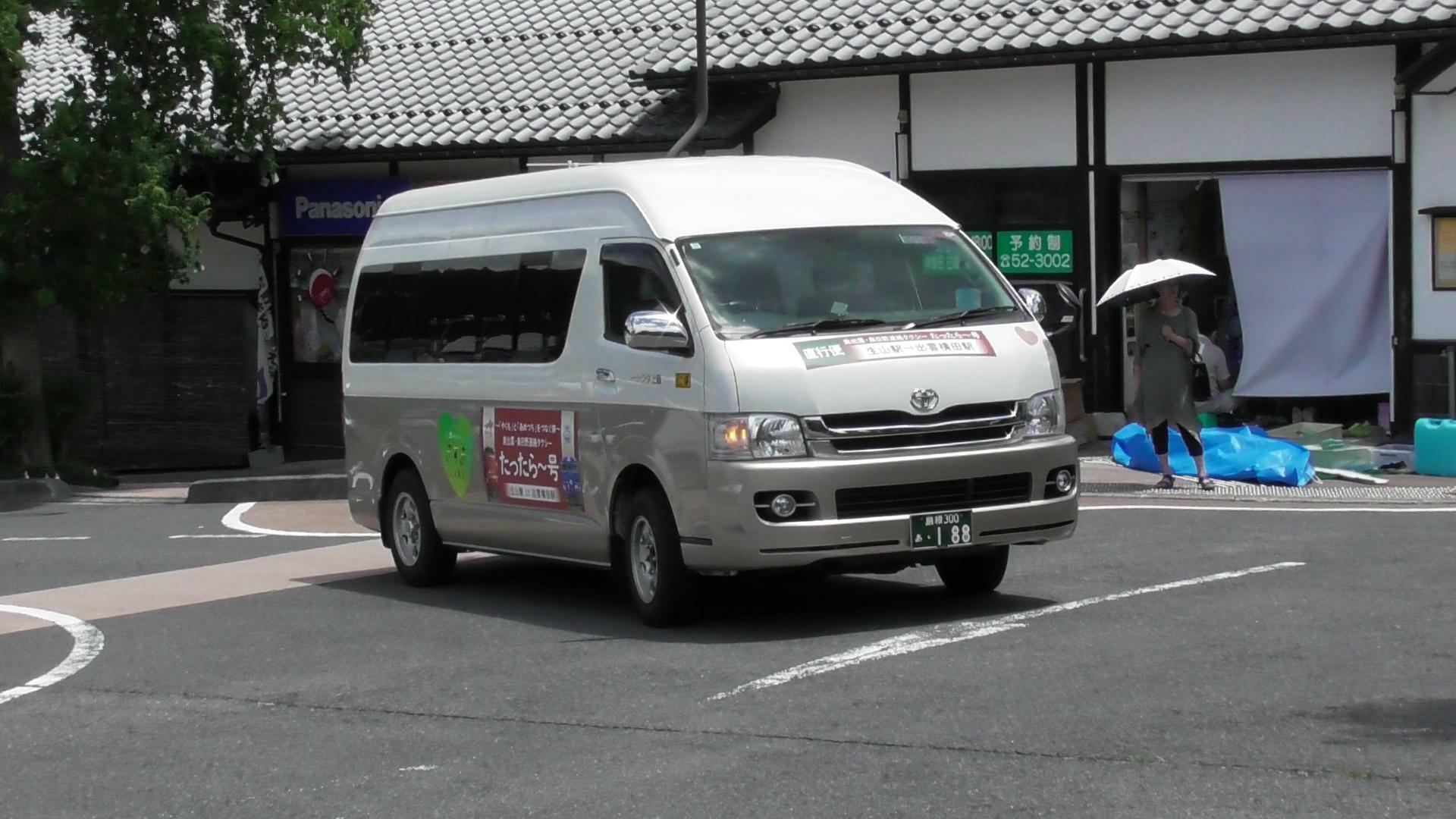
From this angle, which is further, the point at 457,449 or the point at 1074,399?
the point at 1074,399

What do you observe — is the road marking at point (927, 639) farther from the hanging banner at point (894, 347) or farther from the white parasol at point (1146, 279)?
the white parasol at point (1146, 279)

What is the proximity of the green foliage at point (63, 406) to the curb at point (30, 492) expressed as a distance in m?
1.76

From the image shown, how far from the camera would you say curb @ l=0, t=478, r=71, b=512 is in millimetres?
22062

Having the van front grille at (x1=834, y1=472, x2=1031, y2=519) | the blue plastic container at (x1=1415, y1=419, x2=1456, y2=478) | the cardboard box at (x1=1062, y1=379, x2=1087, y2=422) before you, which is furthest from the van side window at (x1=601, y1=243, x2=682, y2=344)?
the cardboard box at (x1=1062, y1=379, x2=1087, y2=422)

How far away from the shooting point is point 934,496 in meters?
9.66

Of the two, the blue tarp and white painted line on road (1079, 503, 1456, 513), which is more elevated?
the blue tarp

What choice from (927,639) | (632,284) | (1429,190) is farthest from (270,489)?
(927,639)

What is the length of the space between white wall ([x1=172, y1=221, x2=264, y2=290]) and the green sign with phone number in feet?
35.5

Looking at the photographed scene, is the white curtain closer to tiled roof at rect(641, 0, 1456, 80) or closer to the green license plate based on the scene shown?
tiled roof at rect(641, 0, 1456, 80)

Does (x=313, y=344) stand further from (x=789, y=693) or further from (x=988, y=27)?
(x=789, y=693)

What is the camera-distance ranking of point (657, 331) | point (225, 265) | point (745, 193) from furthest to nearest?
point (225, 265)
point (745, 193)
point (657, 331)

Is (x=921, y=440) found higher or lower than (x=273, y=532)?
higher

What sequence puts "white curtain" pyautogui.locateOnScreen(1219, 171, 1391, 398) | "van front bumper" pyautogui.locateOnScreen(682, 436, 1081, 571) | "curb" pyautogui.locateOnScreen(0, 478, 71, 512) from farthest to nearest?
"curb" pyautogui.locateOnScreen(0, 478, 71, 512), "white curtain" pyautogui.locateOnScreen(1219, 171, 1391, 398), "van front bumper" pyautogui.locateOnScreen(682, 436, 1081, 571)

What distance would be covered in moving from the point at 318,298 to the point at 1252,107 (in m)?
12.5
